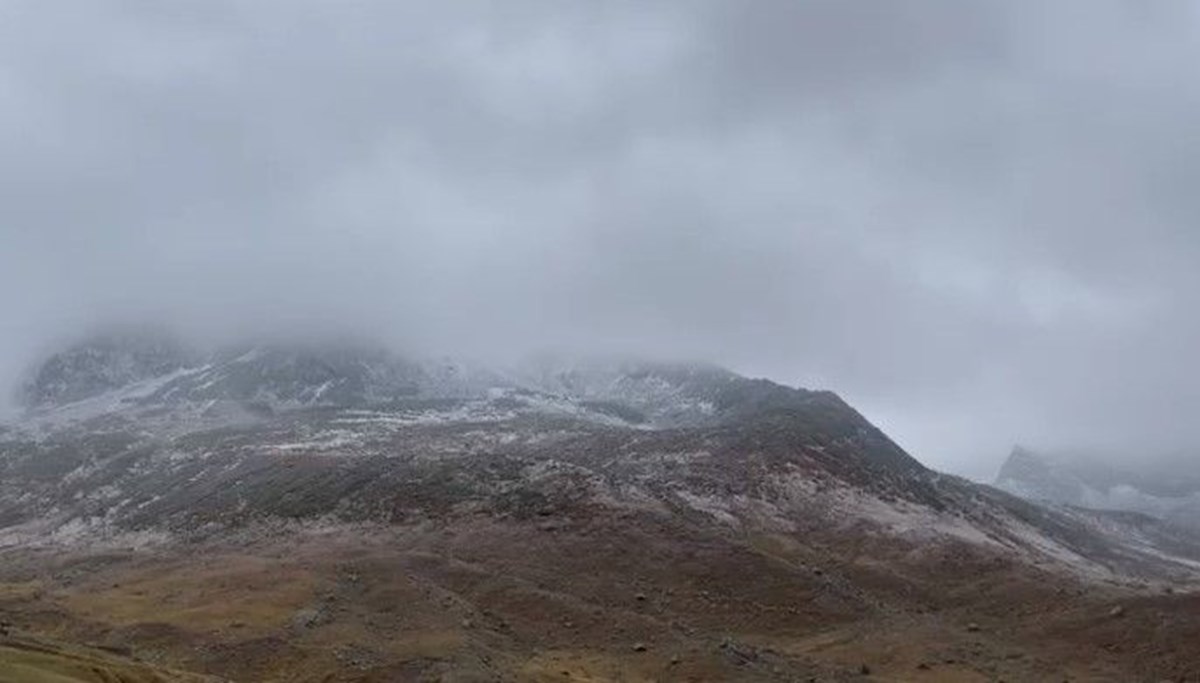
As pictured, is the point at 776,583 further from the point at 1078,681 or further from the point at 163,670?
the point at 163,670

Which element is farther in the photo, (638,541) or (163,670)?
(638,541)

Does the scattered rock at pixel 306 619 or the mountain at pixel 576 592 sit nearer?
the mountain at pixel 576 592

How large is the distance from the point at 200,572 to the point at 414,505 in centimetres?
3966

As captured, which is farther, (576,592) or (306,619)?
(576,592)

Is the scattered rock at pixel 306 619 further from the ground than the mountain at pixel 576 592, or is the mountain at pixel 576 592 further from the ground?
the mountain at pixel 576 592

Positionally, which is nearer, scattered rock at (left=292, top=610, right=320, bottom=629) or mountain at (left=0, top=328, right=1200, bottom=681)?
mountain at (left=0, top=328, right=1200, bottom=681)

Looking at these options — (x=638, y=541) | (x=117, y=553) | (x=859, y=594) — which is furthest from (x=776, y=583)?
(x=117, y=553)

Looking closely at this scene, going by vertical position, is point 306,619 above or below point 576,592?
below

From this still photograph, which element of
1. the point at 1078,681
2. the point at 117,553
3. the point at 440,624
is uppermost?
the point at 1078,681

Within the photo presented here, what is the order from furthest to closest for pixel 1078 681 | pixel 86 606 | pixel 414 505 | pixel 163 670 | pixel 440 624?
pixel 414 505
pixel 86 606
pixel 440 624
pixel 1078 681
pixel 163 670

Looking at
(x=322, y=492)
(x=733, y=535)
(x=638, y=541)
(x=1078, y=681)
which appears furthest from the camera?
(x=322, y=492)

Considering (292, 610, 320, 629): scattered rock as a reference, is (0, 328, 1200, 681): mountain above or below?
above

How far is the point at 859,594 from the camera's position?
14600cm

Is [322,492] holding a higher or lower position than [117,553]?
higher
